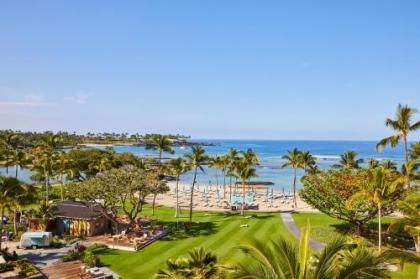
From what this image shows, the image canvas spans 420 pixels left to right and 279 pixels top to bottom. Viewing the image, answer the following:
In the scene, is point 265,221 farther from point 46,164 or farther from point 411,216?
point 411,216

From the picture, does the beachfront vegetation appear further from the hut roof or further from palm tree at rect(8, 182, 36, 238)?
palm tree at rect(8, 182, 36, 238)

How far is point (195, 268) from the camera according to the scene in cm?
1936

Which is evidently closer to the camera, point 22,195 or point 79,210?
point 22,195

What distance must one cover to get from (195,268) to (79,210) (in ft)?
103

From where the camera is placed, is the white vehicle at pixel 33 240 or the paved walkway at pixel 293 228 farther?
the white vehicle at pixel 33 240

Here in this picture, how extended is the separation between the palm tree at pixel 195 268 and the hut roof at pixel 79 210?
1064 inches

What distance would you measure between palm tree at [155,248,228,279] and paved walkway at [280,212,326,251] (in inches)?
825

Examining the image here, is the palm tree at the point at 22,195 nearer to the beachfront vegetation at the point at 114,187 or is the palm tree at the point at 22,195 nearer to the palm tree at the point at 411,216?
the beachfront vegetation at the point at 114,187

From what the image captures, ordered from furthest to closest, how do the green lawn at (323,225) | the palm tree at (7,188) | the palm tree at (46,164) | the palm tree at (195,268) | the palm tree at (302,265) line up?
the palm tree at (46,164), the palm tree at (7,188), the green lawn at (323,225), the palm tree at (195,268), the palm tree at (302,265)

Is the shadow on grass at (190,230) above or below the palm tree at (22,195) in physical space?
below

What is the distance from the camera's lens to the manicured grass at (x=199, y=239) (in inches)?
1340

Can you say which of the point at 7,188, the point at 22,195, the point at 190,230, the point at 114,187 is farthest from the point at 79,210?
the point at 190,230

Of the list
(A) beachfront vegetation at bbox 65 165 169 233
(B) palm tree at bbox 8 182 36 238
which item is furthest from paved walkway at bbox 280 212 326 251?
(B) palm tree at bbox 8 182 36 238

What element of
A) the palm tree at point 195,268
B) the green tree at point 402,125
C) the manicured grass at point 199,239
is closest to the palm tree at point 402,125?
the green tree at point 402,125
